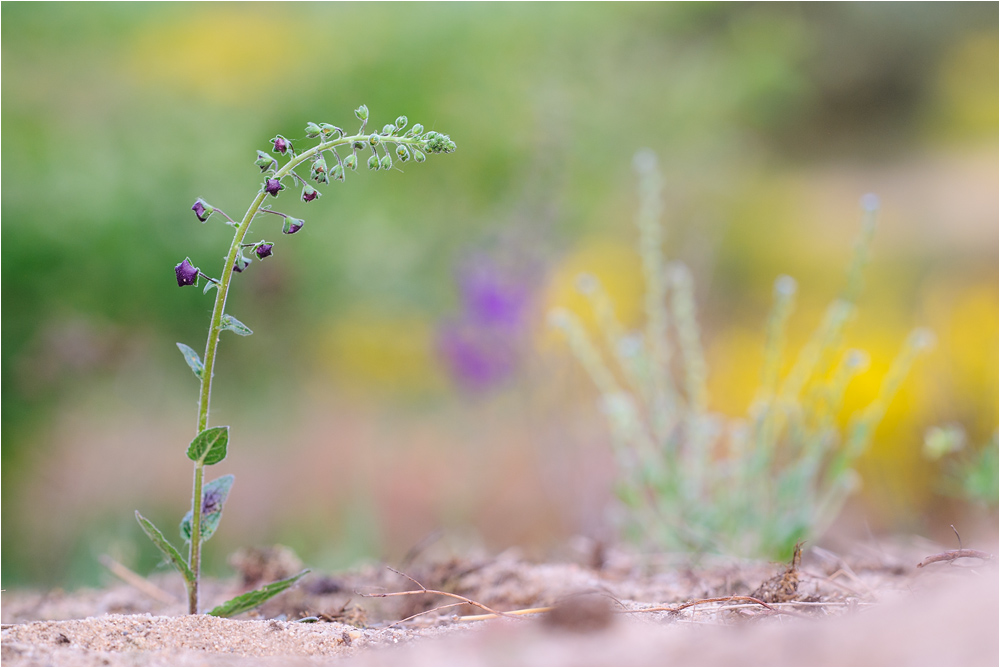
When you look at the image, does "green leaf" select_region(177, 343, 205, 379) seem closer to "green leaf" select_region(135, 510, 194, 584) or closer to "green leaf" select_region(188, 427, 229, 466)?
"green leaf" select_region(188, 427, 229, 466)

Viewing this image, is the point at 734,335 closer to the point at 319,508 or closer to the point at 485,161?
the point at 485,161

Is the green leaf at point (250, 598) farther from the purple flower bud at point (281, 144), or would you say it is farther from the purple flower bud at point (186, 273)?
the purple flower bud at point (281, 144)

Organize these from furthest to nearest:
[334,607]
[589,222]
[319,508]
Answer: [589,222]
[319,508]
[334,607]

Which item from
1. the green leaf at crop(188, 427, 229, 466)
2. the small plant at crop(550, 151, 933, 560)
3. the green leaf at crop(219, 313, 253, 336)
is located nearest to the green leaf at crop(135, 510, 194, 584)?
the green leaf at crop(188, 427, 229, 466)

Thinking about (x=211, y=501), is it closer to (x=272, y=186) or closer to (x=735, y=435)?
(x=272, y=186)

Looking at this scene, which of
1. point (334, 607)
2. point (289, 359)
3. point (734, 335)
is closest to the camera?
point (334, 607)

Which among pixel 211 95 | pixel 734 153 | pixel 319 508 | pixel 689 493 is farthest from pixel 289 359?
pixel 734 153

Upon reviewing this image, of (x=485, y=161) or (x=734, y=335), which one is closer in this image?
(x=485, y=161)

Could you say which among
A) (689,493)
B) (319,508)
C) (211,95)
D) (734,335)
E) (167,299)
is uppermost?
(211,95)
